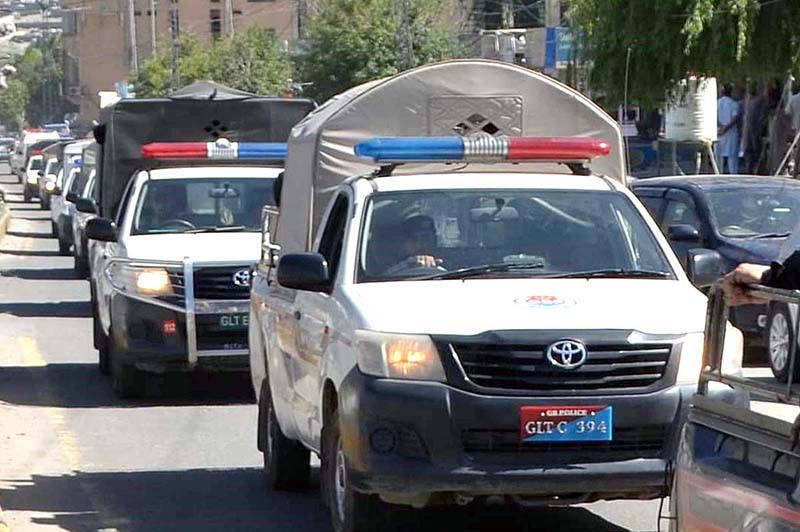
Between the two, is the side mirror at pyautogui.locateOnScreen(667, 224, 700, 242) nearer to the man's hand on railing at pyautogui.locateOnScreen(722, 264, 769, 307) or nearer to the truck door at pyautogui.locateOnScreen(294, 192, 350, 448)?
the truck door at pyautogui.locateOnScreen(294, 192, 350, 448)

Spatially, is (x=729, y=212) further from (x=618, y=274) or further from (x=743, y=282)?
(x=743, y=282)

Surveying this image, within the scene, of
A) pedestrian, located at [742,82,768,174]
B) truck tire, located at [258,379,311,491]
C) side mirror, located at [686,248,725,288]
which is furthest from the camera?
pedestrian, located at [742,82,768,174]

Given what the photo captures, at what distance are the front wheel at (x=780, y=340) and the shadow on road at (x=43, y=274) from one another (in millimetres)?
25743

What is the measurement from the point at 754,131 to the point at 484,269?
20.3 metres

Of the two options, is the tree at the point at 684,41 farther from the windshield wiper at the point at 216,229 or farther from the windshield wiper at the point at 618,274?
the windshield wiper at the point at 618,274

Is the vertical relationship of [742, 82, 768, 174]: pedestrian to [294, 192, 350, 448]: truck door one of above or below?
below

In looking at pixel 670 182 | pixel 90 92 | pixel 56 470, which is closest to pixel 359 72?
pixel 670 182

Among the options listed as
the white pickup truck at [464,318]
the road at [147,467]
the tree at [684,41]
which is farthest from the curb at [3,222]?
the white pickup truck at [464,318]

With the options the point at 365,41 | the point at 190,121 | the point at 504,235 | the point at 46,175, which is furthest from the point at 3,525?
the point at 46,175

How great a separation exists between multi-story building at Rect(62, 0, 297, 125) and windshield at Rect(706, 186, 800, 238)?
8603 cm

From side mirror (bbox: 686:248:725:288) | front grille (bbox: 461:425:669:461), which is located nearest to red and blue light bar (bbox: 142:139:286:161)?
side mirror (bbox: 686:248:725:288)

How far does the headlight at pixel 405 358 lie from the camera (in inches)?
316

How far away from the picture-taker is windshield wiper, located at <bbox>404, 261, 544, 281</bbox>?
8.90 metres

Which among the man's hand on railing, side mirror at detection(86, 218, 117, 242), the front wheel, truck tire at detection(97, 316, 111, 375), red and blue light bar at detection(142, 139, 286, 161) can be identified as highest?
the man's hand on railing
